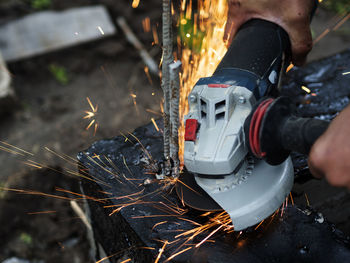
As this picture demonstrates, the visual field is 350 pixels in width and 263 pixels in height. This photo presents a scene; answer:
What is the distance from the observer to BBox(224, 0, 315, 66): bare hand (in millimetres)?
1819

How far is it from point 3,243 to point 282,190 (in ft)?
6.82

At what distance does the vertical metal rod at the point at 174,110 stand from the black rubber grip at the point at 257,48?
0.81 ft

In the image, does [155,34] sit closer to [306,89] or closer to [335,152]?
[306,89]

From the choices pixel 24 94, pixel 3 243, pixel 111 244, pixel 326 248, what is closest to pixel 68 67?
pixel 24 94

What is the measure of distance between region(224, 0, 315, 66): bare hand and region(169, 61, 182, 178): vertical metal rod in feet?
2.28

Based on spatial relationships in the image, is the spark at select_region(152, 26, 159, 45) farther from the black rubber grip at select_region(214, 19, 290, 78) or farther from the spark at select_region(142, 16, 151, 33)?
the black rubber grip at select_region(214, 19, 290, 78)

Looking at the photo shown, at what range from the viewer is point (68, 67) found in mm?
4289

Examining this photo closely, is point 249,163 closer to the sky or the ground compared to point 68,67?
closer to the sky

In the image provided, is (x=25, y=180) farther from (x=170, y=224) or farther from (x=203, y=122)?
(x=203, y=122)

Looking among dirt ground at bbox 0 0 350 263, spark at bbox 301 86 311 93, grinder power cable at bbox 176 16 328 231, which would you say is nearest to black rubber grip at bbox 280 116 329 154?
grinder power cable at bbox 176 16 328 231

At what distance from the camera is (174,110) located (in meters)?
1.53

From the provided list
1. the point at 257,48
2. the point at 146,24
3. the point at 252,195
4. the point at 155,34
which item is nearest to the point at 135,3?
the point at 146,24

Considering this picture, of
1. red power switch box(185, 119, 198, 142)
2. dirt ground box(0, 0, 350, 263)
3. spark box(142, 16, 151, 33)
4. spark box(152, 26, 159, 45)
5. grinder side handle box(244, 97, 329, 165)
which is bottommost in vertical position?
dirt ground box(0, 0, 350, 263)

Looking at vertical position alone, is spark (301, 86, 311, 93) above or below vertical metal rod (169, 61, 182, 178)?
below
